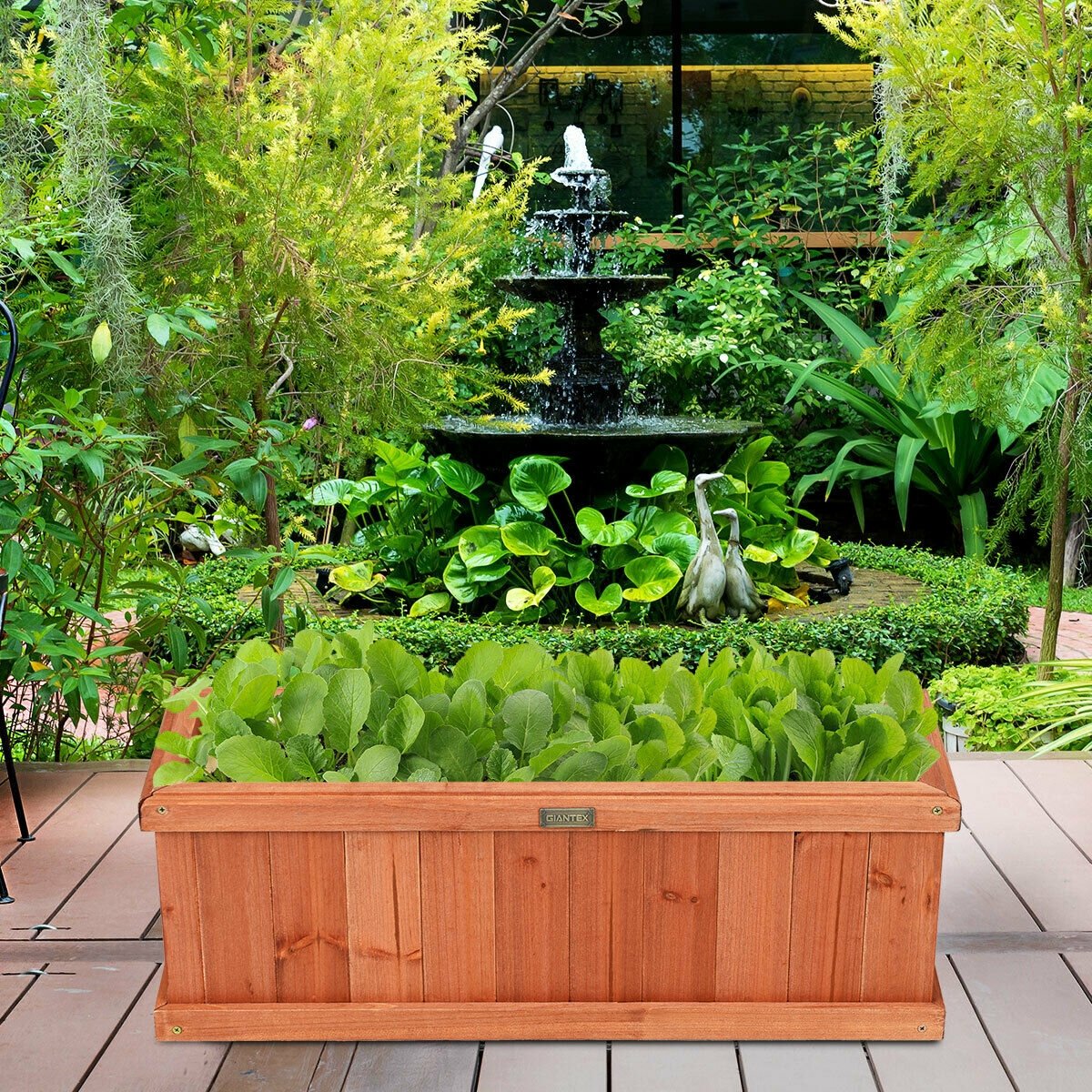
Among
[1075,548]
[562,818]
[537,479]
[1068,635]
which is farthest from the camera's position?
[1075,548]

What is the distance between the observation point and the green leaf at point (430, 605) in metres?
4.86

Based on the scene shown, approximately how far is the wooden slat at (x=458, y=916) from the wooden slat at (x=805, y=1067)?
390 millimetres

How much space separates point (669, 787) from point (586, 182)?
464 cm

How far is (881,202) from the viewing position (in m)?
7.16

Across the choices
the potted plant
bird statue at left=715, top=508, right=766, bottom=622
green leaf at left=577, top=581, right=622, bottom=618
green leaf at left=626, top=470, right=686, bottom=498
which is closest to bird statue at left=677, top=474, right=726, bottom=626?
bird statue at left=715, top=508, right=766, bottom=622

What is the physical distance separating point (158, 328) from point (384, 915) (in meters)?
1.31

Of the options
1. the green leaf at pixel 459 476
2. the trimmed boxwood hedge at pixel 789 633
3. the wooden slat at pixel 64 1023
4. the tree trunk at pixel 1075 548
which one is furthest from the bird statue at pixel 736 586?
the wooden slat at pixel 64 1023

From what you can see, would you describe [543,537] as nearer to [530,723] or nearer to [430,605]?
[430,605]

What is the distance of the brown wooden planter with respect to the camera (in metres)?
1.80

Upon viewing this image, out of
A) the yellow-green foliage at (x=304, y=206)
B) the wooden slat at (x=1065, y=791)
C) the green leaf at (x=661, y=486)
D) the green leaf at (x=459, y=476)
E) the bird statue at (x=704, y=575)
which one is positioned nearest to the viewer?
the wooden slat at (x=1065, y=791)

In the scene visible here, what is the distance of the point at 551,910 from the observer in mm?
1841

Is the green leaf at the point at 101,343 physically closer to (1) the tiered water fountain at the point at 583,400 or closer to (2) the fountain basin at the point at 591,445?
(1) the tiered water fountain at the point at 583,400

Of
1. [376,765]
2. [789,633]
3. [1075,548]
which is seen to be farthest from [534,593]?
[1075,548]

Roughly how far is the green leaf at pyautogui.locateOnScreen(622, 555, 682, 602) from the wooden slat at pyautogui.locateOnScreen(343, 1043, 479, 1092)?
290 centimetres
